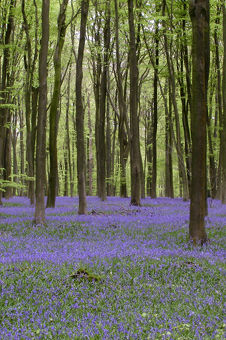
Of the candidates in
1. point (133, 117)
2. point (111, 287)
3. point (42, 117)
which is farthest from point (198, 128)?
point (133, 117)

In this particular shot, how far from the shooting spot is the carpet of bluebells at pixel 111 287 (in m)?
4.51

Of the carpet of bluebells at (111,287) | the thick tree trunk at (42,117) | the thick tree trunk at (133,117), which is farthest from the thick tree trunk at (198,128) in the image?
the thick tree trunk at (133,117)

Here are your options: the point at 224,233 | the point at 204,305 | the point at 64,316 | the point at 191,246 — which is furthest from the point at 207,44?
the point at 64,316

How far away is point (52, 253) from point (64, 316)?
10.6ft

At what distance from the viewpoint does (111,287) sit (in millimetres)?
6023

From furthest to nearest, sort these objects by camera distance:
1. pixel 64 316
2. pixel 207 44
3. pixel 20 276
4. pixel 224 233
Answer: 1. pixel 207 44
2. pixel 224 233
3. pixel 20 276
4. pixel 64 316

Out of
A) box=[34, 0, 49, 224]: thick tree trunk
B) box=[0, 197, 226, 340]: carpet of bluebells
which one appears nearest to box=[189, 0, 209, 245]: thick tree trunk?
box=[0, 197, 226, 340]: carpet of bluebells

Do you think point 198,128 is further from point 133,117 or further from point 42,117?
point 133,117

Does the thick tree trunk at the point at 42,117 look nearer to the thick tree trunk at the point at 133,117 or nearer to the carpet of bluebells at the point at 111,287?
the carpet of bluebells at the point at 111,287

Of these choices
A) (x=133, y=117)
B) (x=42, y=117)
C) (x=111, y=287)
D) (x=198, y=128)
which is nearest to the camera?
(x=111, y=287)

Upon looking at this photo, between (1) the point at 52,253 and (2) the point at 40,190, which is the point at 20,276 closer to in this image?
(1) the point at 52,253

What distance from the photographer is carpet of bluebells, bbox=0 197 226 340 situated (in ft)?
14.8

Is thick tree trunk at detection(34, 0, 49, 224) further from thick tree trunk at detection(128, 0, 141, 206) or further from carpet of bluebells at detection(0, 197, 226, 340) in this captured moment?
thick tree trunk at detection(128, 0, 141, 206)

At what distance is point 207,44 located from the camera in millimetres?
12820
